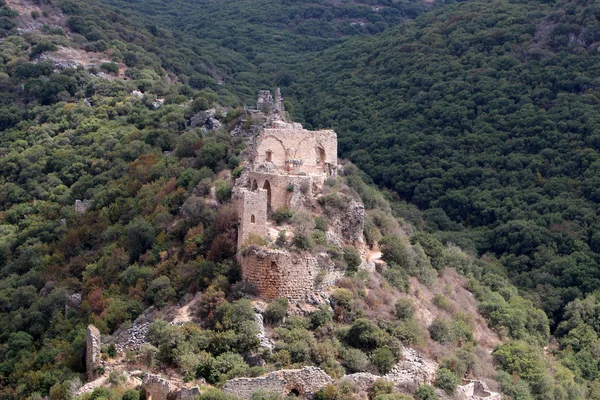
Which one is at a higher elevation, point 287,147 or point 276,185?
point 287,147

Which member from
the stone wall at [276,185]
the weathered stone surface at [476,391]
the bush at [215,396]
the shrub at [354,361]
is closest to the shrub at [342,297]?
the shrub at [354,361]

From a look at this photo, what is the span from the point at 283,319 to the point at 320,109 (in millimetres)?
55839

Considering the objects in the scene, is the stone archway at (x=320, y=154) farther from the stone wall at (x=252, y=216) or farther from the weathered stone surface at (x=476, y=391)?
the weathered stone surface at (x=476, y=391)

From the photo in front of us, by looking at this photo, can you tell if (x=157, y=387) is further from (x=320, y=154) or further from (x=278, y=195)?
(x=320, y=154)

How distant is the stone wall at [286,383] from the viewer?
28.7 meters

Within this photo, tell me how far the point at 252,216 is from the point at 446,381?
8179 millimetres

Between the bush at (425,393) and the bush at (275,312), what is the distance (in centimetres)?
474

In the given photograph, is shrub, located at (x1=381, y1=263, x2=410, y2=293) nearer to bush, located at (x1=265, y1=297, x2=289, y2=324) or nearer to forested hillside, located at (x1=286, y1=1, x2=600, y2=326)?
bush, located at (x1=265, y1=297, x2=289, y2=324)

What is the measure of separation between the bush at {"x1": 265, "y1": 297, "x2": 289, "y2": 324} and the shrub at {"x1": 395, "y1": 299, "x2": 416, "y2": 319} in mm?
4477

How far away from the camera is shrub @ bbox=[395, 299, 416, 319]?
115 ft

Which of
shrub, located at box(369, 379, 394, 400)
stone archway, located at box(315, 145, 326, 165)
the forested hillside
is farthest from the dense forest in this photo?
stone archway, located at box(315, 145, 326, 165)

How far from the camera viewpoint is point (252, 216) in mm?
34344

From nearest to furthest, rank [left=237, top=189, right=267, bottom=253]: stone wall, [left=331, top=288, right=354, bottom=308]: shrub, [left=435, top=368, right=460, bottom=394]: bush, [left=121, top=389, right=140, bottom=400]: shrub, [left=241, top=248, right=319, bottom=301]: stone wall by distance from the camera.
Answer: [left=121, top=389, right=140, bottom=400]: shrub < [left=435, top=368, right=460, bottom=394]: bush < [left=241, top=248, right=319, bottom=301]: stone wall < [left=331, top=288, right=354, bottom=308]: shrub < [left=237, top=189, right=267, bottom=253]: stone wall

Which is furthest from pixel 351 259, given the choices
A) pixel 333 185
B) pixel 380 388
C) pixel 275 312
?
pixel 380 388
